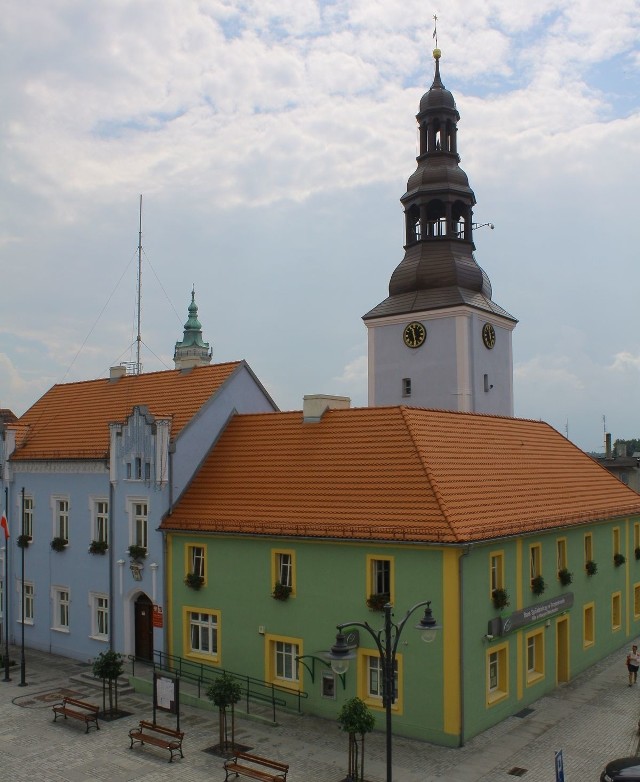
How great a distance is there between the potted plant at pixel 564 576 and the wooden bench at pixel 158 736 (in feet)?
47.0

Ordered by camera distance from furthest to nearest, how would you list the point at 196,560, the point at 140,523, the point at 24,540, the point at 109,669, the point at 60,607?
the point at 24,540
the point at 60,607
the point at 140,523
the point at 196,560
the point at 109,669

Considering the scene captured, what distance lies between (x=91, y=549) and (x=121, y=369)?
9.77 m

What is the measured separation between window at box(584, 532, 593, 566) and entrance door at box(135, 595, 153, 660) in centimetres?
1712

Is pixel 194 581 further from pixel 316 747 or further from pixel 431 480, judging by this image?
pixel 431 480

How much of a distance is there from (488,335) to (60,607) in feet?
93.2

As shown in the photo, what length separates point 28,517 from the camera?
3728 centimetres

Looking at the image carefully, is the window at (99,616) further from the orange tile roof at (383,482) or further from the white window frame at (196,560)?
the orange tile roof at (383,482)

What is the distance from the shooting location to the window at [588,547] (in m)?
32.4

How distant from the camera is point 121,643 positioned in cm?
3172

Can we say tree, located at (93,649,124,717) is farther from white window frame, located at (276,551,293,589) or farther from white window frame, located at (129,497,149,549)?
white window frame, located at (276,551,293,589)

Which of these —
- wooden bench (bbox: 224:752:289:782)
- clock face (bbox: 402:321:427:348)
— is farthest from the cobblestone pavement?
clock face (bbox: 402:321:427:348)

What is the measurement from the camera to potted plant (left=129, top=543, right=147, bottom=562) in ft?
101

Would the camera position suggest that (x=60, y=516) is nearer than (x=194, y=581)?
No

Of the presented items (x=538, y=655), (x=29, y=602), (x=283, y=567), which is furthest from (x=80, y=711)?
(x=538, y=655)
